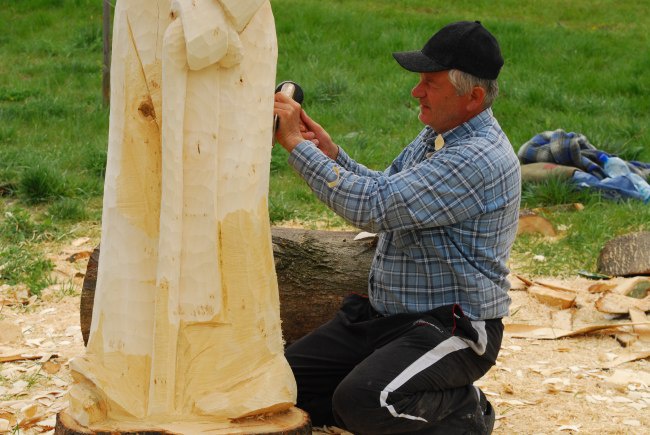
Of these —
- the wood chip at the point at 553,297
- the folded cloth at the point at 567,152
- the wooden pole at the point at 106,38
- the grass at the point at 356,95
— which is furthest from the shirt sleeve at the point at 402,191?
the wooden pole at the point at 106,38

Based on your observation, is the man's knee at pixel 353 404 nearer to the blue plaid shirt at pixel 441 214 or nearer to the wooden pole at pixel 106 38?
the blue plaid shirt at pixel 441 214

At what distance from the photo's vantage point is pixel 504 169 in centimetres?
318

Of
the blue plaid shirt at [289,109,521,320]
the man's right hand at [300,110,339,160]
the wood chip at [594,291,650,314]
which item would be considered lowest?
the wood chip at [594,291,650,314]

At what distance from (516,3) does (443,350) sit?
9.33 m

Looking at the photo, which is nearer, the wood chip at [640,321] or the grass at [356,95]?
the wood chip at [640,321]

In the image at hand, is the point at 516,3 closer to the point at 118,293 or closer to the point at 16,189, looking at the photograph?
the point at 16,189

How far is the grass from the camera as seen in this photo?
6.12 meters

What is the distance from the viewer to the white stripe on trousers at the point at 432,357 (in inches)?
122

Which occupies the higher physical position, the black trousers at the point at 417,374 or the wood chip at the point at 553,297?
the black trousers at the point at 417,374

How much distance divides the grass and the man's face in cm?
247

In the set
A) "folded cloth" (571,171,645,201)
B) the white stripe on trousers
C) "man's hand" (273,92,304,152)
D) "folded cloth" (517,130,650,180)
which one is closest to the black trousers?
the white stripe on trousers

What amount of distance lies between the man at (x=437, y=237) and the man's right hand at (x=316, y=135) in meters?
0.02

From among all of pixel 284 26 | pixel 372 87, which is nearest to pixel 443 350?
pixel 372 87

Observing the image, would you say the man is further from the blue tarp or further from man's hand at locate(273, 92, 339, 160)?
the blue tarp
